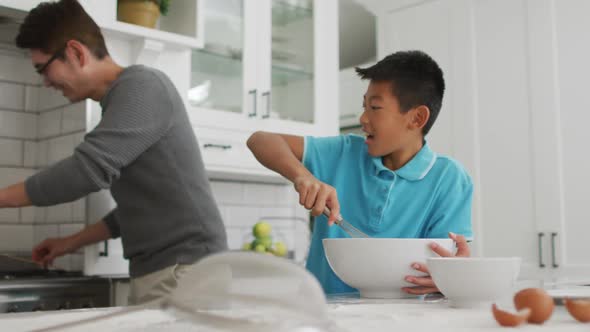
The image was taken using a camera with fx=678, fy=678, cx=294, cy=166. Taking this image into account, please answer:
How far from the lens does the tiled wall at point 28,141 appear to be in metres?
2.24

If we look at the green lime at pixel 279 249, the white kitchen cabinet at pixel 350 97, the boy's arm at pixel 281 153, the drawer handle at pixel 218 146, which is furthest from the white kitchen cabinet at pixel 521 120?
the boy's arm at pixel 281 153

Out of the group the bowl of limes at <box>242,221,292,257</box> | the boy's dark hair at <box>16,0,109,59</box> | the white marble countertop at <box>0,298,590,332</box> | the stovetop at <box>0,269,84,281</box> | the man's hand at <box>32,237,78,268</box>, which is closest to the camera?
the white marble countertop at <box>0,298,590,332</box>

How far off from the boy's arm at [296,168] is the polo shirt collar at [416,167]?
0.60ft

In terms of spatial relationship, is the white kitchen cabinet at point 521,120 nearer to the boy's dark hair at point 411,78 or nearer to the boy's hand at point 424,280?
the boy's dark hair at point 411,78

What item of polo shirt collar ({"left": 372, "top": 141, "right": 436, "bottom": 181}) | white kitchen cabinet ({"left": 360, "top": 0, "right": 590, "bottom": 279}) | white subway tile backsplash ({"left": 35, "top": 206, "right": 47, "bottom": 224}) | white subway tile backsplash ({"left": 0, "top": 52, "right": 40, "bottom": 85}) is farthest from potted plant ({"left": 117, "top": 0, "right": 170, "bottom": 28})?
white kitchen cabinet ({"left": 360, "top": 0, "right": 590, "bottom": 279})

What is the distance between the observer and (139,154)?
5.44ft

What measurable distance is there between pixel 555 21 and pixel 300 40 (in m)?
1.12

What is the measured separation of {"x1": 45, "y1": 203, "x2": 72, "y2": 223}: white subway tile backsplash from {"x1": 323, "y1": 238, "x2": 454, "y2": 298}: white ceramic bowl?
1.32 m

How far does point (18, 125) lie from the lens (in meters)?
2.29

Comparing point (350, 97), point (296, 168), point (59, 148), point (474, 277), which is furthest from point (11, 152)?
point (350, 97)

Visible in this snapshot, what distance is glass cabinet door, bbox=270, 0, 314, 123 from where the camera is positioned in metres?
2.71

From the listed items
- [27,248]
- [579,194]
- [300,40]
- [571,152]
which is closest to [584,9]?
[571,152]

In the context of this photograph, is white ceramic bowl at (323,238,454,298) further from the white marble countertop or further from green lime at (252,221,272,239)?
green lime at (252,221,272,239)

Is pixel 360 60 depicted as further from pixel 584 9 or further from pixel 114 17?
pixel 114 17
